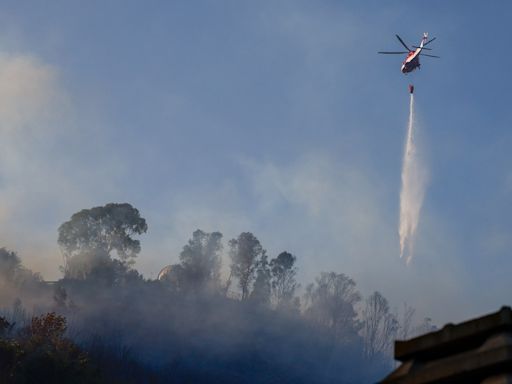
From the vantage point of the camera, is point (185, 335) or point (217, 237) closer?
point (185, 335)

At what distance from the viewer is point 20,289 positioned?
4867 inches

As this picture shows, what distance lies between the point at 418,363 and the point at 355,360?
14120 cm

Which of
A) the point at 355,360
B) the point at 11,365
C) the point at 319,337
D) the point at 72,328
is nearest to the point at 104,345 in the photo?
the point at 72,328

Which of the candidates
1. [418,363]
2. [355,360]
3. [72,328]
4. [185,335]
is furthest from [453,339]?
[355,360]

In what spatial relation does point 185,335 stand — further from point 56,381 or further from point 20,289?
point 56,381

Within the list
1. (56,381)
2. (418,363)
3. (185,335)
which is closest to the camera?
(418,363)

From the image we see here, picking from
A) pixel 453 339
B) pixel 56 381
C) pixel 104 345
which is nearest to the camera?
pixel 453 339

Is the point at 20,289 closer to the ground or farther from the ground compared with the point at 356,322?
closer to the ground

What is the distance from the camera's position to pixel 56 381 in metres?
54.5

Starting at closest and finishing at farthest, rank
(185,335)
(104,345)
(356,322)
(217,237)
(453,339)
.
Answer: (453,339), (104,345), (185,335), (217,237), (356,322)

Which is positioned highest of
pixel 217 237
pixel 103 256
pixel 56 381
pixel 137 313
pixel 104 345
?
pixel 217 237

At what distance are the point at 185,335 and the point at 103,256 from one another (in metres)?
24.8

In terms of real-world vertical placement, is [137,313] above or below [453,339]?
above

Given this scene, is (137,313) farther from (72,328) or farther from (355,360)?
(355,360)
